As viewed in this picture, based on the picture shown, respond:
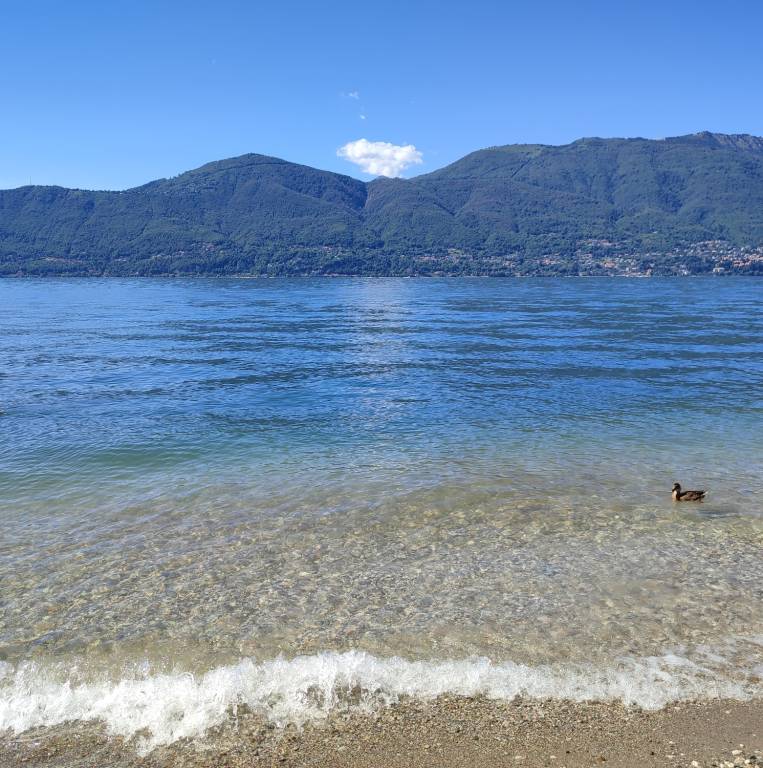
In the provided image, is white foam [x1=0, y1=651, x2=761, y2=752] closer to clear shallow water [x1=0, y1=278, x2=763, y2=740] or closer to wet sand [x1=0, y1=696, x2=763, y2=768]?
clear shallow water [x1=0, y1=278, x2=763, y2=740]

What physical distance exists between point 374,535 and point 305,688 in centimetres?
566

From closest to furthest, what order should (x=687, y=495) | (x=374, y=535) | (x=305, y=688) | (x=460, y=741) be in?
(x=460, y=741)
(x=305, y=688)
(x=374, y=535)
(x=687, y=495)

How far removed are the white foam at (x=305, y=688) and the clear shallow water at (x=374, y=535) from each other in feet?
0.15

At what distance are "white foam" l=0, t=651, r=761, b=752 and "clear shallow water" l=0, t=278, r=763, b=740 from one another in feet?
0.15

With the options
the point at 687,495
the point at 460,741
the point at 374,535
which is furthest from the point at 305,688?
the point at 687,495

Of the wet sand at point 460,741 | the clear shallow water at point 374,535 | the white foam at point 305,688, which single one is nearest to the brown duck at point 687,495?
the clear shallow water at point 374,535

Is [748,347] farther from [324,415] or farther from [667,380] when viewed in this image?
[324,415]

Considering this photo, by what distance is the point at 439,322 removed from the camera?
72.5 m

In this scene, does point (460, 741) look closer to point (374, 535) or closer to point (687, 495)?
point (374, 535)

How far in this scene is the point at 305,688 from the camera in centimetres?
870

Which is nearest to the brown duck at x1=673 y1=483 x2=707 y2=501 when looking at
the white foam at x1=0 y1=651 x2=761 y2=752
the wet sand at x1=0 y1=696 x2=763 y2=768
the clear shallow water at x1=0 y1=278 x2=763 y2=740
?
the clear shallow water at x1=0 y1=278 x2=763 y2=740

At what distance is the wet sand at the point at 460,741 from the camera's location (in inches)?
284

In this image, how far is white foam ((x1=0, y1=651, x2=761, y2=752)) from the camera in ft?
26.9

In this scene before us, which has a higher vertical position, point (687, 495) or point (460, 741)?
point (687, 495)
